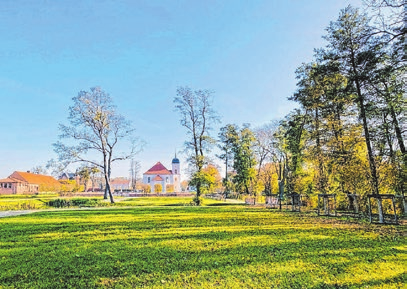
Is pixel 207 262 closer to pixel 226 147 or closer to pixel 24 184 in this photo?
pixel 226 147

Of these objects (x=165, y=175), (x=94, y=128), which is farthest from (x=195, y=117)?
(x=165, y=175)

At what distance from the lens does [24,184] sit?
200 ft

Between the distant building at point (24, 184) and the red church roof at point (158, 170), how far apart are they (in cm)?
2292

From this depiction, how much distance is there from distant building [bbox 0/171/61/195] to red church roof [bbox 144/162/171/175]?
22.9m

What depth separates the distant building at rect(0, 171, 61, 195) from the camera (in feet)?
191

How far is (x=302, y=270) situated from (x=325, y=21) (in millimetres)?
14053

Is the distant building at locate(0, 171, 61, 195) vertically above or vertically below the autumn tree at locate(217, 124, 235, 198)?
below

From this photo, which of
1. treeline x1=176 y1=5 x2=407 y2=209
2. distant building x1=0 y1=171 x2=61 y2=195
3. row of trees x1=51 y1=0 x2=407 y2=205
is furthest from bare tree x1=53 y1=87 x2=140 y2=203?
distant building x1=0 y1=171 x2=61 y2=195

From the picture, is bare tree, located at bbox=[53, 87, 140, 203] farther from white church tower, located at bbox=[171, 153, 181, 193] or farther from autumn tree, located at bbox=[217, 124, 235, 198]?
white church tower, located at bbox=[171, 153, 181, 193]

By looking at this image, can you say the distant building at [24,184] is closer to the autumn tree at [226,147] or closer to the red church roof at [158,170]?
the red church roof at [158,170]

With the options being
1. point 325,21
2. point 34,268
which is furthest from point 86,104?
point 34,268

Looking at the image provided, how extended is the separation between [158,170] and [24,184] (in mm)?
32187

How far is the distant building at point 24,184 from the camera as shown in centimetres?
5828

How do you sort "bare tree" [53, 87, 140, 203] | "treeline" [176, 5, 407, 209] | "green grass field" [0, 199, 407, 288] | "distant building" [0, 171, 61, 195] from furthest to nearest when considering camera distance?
1. "distant building" [0, 171, 61, 195]
2. "bare tree" [53, 87, 140, 203]
3. "treeline" [176, 5, 407, 209]
4. "green grass field" [0, 199, 407, 288]
